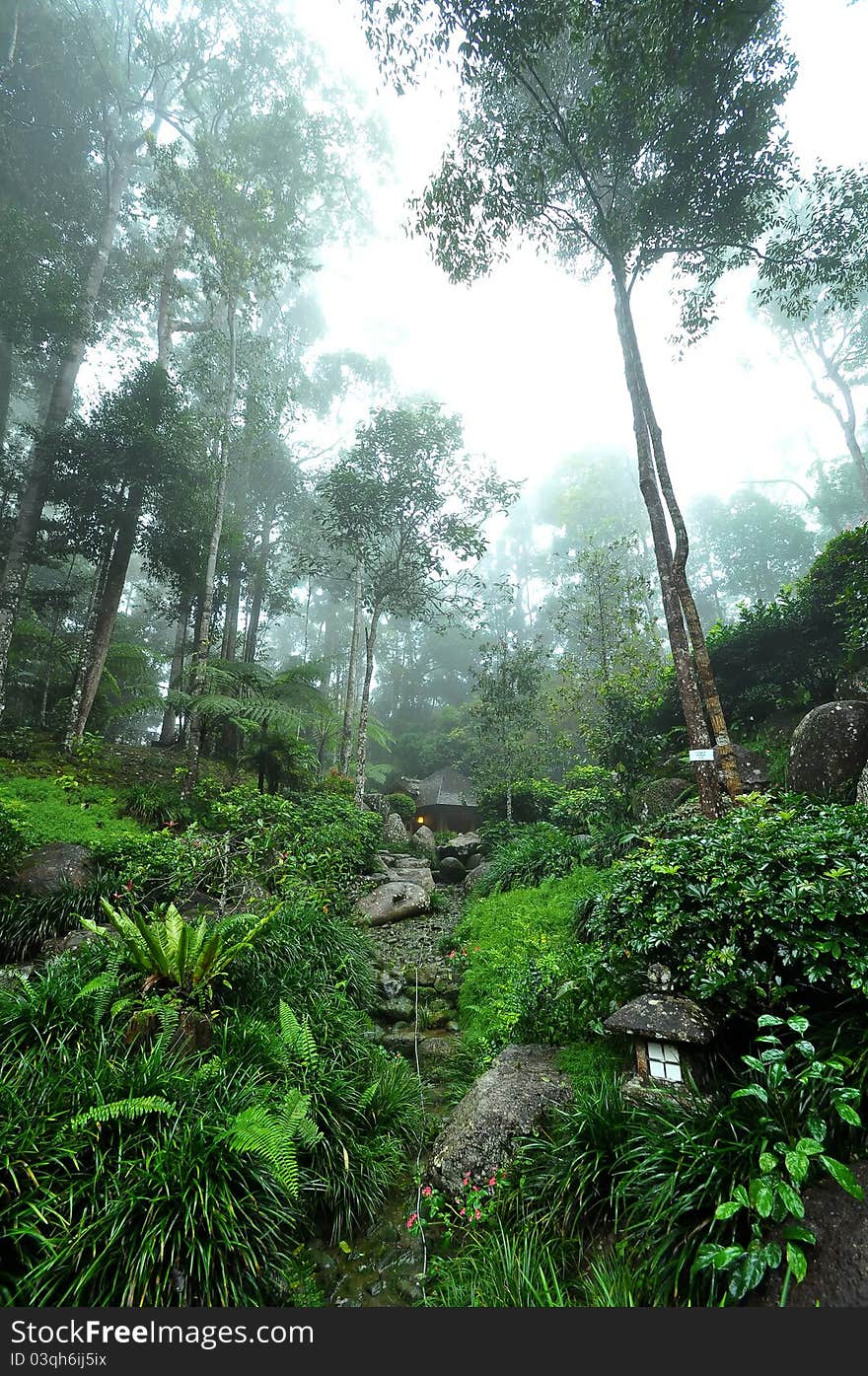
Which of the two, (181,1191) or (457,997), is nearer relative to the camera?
(181,1191)

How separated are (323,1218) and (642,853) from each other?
3220 millimetres

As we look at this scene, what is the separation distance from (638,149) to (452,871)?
11.9 metres

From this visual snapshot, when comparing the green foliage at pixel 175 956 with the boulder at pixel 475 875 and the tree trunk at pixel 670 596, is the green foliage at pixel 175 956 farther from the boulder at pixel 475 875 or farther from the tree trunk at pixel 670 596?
the boulder at pixel 475 875

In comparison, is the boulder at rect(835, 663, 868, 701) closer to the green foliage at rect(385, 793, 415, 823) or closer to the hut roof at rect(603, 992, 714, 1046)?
the hut roof at rect(603, 992, 714, 1046)

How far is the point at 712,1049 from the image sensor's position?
2.72m

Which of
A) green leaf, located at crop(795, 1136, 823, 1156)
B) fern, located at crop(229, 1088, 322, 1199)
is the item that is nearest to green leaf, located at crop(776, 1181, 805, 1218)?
green leaf, located at crop(795, 1136, 823, 1156)

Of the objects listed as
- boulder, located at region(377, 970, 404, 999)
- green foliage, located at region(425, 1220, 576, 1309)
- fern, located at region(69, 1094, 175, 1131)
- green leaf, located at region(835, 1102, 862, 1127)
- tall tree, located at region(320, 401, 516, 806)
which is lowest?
green foliage, located at region(425, 1220, 576, 1309)

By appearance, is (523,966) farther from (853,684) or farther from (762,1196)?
(853,684)

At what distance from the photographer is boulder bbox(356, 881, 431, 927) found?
7.11m

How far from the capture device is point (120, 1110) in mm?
2291

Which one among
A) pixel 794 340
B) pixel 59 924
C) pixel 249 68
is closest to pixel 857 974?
pixel 59 924

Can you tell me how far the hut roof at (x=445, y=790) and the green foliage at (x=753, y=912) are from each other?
15248mm

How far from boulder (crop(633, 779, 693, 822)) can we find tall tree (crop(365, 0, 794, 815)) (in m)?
1.30

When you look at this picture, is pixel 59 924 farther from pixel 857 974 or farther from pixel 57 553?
pixel 57 553
